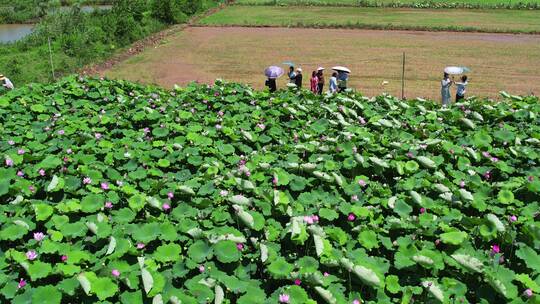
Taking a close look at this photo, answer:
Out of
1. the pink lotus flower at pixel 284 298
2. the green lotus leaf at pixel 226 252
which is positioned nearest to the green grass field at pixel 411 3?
the green lotus leaf at pixel 226 252

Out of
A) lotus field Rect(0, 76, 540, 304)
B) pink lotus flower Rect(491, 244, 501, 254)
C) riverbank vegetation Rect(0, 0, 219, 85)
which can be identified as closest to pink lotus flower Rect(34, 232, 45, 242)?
lotus field Rect(0, 76, 540, 304)

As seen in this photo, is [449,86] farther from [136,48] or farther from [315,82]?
[136,48]

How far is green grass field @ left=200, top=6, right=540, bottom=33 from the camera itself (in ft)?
91.8

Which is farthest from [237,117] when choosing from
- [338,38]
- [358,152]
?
[338,38]

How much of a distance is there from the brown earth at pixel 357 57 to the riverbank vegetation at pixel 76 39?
A: 1.54 metres

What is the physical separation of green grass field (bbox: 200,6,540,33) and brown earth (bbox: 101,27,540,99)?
1805 mm

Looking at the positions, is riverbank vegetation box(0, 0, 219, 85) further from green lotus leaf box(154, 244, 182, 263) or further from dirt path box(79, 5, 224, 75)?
green lotus leaf box(154, 244, 182, 263)

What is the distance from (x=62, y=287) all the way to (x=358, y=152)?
3.96 m

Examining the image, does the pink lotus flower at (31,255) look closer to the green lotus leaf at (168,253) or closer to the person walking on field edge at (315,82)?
the green lotus leaf at (168,253)

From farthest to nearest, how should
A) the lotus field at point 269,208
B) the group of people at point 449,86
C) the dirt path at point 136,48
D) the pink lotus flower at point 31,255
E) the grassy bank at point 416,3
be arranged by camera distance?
the grassy bank at point 416,3
the dirt path at point 136,48
the group of people at point 449,86
the pink lotus flower at point 31,255
the lotus field at point 269,208

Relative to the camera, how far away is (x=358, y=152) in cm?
651

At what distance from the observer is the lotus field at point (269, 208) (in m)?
4.07

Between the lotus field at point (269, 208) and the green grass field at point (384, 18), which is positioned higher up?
the green grass field at point (384, 18)

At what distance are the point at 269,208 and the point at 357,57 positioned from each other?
16695mm
